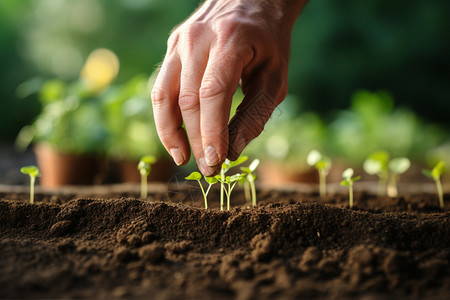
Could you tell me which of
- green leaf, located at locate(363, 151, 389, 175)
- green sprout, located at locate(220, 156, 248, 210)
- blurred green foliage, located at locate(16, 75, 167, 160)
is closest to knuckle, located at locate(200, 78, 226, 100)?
green sprout, located at locate(220, 156, 248, 210)

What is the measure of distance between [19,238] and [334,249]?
961 mm

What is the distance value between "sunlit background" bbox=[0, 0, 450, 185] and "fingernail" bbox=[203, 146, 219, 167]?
184cm

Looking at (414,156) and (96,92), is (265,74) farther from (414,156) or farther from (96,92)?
(414,156)

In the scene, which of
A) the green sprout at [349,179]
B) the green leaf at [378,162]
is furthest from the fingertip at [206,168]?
the green leaf at [378,162]

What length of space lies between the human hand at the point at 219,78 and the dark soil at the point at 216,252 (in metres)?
0.23

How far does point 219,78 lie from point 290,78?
488 cm

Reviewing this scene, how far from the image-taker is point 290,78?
575 centimetres

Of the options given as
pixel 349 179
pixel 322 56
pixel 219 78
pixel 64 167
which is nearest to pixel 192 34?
pixel 219 78

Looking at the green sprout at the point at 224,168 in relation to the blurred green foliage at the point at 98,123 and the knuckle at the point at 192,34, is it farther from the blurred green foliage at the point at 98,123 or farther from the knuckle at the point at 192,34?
the blurred green foliage at the point at 98,123

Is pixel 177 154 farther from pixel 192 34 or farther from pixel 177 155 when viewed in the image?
pixel 192 34

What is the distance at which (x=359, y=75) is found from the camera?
18.4 ft

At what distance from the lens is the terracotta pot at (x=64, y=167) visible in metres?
2.75

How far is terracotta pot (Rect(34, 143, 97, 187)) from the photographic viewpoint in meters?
2.75

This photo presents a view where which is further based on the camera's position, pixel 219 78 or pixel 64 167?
pixel 64 167
